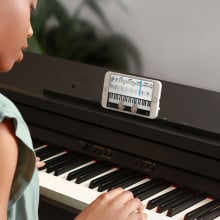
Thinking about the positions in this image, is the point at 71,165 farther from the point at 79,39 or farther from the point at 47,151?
the point at 79,39

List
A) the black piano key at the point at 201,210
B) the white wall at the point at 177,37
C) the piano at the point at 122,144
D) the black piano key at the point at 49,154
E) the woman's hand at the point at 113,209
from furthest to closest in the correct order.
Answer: the white wall at the point at 177,37 → the black piano key at the point at 49,154 → the piano at the point at 122,144 → the black piano key at the point at 201,210 → the woman's hand at the point at 113,209

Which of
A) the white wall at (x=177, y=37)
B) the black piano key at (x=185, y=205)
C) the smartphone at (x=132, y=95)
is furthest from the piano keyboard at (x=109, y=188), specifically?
the white wall at (x=177, y=37)

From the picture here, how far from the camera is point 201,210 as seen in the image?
1.31m

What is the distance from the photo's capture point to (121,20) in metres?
1.93

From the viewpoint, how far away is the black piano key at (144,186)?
4.63 ft

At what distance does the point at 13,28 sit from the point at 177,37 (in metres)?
1.01

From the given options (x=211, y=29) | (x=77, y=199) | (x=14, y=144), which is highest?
(x=211, y=29)

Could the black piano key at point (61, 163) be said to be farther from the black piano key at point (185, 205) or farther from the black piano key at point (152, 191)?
the black piano key at point (185, 205)

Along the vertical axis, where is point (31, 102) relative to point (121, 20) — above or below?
below

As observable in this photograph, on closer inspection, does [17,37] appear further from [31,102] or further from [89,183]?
[31,102]

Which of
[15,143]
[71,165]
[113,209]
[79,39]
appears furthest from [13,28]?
[79,39]

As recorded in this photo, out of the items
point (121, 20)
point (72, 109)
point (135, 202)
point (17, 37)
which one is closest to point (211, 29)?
point (121, 20)

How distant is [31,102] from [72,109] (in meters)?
0.15

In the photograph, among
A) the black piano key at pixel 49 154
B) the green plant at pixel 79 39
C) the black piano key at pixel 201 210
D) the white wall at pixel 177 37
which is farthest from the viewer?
the green plant at pixel 79 39
